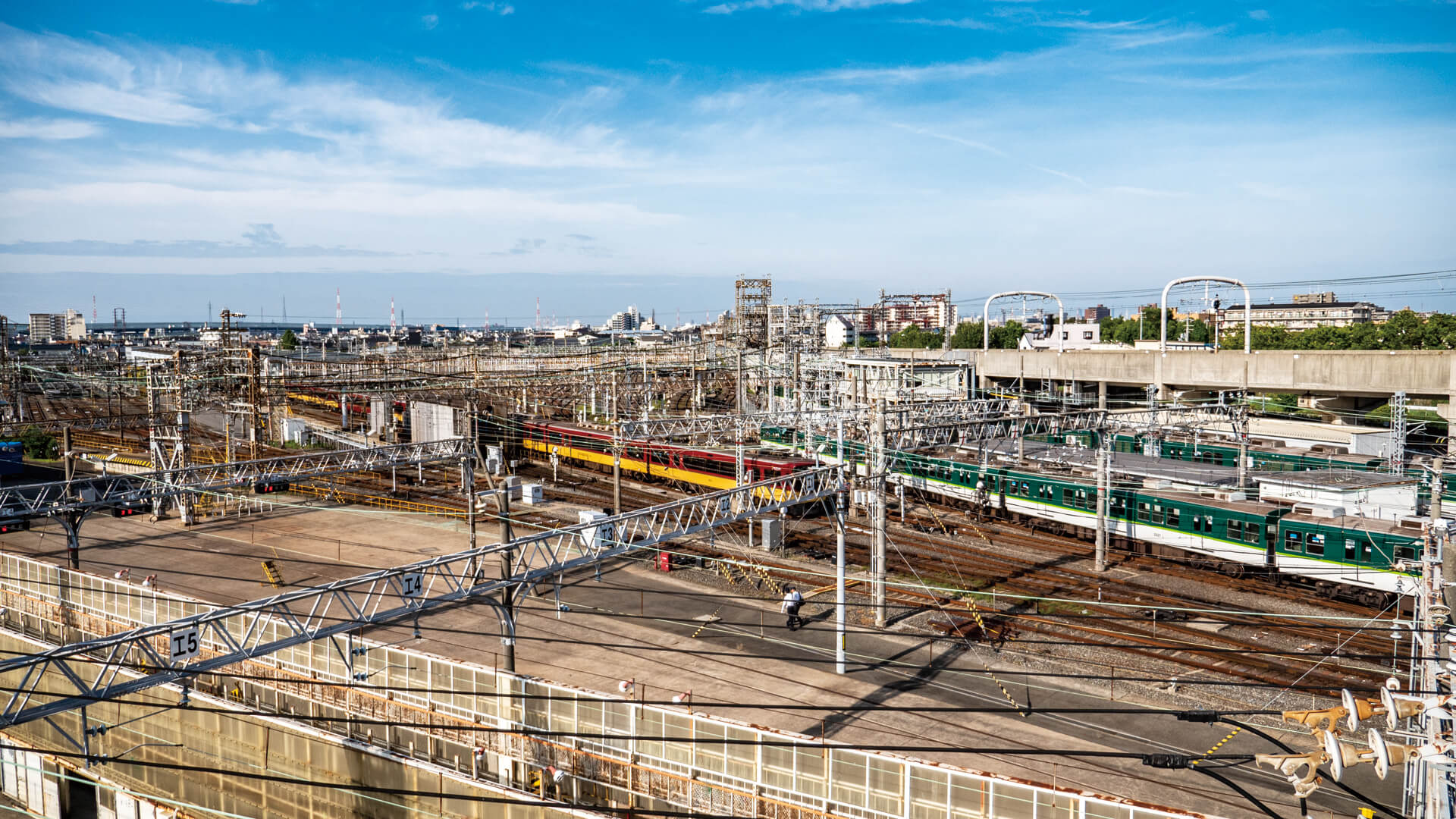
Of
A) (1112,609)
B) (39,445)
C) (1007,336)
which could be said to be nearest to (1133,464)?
(1112,609)

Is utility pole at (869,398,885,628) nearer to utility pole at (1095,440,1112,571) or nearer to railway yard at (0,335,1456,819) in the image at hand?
railway yard at (0,335,1456,819)

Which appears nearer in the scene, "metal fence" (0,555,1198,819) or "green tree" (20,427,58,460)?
"metal fence" (0,555,1198,819)

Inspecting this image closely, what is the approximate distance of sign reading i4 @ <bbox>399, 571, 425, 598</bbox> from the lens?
12.6 metres

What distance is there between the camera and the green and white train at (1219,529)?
19.7m

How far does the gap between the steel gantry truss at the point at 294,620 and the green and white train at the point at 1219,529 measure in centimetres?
557

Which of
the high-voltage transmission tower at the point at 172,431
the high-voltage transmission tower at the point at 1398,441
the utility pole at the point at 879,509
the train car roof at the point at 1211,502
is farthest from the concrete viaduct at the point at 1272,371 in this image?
the high-voltage transmission tower at the point at 172,431

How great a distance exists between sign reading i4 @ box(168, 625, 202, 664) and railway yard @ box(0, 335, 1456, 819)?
6cm

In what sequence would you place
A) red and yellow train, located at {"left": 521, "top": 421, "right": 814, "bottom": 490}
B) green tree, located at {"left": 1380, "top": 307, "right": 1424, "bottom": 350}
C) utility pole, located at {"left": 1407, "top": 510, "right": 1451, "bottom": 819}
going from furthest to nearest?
green tree, located at {"left": 1380, "top": 307, "right": 1424, "bottom": 350} < red and yellow train, located at {"left": 521, "top": 421, "right": 814, "bottom": 490} < utility pole, located at {"left": 1407, "top": 510, "right": 1451, "bottom": 819}

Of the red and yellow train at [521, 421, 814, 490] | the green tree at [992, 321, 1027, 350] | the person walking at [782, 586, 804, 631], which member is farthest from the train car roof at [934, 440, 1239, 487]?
the green tree at [992, 321, 1027, 350]

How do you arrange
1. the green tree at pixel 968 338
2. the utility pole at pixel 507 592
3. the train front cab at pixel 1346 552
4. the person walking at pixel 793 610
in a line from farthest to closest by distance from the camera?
the green tree at pixel 968 338, the train front cab at pixel 1346 552, the person walking at pixel 793 610, the utility pole at pixel 507 592

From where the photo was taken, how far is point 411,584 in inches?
500

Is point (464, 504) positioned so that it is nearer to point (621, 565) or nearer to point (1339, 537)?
point (621, 565)

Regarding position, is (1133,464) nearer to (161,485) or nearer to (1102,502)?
(1102,502)

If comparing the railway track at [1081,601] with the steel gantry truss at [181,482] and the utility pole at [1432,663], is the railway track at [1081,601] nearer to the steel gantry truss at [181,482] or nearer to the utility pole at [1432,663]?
the steel gantry truss at [181,482]
